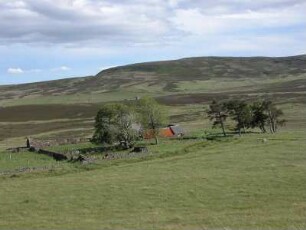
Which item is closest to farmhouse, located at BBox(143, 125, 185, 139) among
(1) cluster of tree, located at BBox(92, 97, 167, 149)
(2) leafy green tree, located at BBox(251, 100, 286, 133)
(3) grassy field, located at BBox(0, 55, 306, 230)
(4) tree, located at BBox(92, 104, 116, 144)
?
(1) cluster of tree, located at BBox(92, 97, 167, 149)

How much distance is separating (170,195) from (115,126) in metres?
47.6

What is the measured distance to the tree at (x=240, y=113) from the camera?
95.3 meters

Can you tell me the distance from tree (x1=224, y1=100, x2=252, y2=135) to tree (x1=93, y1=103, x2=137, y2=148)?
21311 mm

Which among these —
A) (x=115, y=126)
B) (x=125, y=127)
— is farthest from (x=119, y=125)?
(x=125, y=127)

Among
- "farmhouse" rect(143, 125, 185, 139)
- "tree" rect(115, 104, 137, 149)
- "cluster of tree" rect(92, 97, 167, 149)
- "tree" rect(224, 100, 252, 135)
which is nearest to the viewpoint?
"tree" rect(115, 104, 137, 149)

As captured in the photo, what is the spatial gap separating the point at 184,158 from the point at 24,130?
9181 centimetres

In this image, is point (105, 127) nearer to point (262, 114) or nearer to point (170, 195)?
point (262, 114)

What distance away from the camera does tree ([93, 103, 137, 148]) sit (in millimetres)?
83562

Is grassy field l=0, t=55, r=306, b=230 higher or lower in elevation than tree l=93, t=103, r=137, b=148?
lower

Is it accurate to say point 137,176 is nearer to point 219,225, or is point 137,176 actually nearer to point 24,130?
point 219,225

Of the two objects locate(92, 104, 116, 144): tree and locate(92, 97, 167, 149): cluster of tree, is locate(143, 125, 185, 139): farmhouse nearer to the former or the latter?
locate(92, 97, 167, 149): cluster of tree

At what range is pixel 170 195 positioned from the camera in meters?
37.5

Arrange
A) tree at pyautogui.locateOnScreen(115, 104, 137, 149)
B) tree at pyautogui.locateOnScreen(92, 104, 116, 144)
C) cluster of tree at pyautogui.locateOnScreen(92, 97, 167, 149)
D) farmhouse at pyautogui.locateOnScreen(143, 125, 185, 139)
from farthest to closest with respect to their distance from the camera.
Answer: farmhouse at pyautogui.locateOnScreen(143, 125, 185, 139)
tree at pyautogui.locateOnScreen(92, 104, 116, 144)
cluster of tree at pyautogui.locateOnScreen(92, 97, 167, 149)
tree at pyautogui.locateOnScreen(115, 104, 137, 149)

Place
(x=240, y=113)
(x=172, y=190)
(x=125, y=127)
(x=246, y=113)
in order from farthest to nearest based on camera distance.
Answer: (x=246, y=113) → (x=240, y=113) → (x=125, y=127) → (x=172, y=190)
